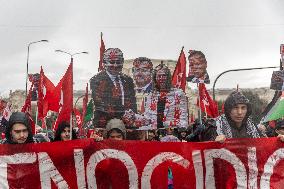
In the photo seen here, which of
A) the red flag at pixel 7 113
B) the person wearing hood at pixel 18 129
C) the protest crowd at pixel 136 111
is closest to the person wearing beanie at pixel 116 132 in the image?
the protest crowd at pixel 136 111

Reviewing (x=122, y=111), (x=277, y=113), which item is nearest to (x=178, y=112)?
(x=122, y=111)

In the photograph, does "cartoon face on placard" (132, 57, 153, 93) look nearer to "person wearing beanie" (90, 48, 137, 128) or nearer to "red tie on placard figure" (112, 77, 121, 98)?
"person wearing beanie" (90, 48, 137, 128)

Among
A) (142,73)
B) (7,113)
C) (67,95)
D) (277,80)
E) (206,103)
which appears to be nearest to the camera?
(67,95)

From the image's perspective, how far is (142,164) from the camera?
5.53 meters

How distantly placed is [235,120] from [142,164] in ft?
3.60

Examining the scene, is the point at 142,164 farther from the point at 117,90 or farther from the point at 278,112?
the point at 278,112

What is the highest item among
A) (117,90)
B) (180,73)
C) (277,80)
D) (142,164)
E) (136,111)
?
(180,73)

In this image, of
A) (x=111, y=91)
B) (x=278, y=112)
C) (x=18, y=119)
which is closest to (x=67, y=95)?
(x=18, y=119)

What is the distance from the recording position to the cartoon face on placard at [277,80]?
30.6ft

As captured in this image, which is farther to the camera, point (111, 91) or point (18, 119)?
point (111, 91)

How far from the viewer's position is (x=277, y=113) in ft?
23.6

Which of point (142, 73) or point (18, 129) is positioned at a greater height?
point (142, 73)

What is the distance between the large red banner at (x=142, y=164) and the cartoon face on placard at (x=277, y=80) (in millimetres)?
3990

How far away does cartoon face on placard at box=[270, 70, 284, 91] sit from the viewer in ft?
30.6
